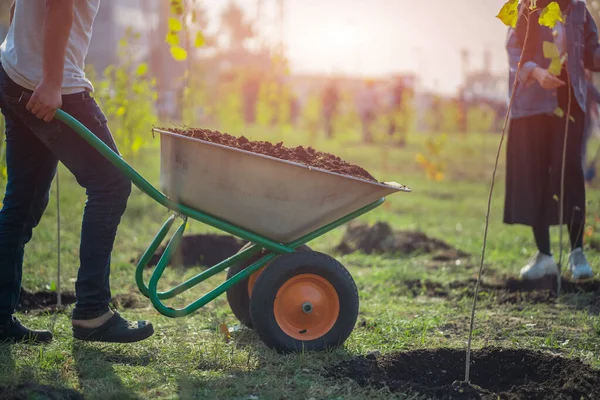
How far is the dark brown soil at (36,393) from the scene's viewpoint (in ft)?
7.42

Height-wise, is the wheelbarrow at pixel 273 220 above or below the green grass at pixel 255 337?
above

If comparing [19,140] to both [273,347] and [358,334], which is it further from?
[358,334]

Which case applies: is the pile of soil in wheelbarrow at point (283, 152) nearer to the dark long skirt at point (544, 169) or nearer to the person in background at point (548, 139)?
the person in background at point (548, 139)

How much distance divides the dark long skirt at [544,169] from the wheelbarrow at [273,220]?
6.04 feet

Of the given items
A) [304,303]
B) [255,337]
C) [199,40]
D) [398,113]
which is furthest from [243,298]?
[398,113]

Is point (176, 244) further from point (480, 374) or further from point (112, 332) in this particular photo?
point (480, 374)

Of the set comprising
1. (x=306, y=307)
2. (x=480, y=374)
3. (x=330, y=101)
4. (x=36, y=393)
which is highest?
(x=330, y=101)

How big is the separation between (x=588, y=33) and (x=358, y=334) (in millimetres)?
2476

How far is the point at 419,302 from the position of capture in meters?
4.22

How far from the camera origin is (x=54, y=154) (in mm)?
2930

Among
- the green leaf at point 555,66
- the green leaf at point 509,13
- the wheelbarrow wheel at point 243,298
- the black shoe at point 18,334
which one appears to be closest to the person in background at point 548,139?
the green leaf at point 555,66

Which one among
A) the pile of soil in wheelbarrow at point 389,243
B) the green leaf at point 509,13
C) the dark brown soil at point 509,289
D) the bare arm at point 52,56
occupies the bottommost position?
the dark brown soil at point 509,289

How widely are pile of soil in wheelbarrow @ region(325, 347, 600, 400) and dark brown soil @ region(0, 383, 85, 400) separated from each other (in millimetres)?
982

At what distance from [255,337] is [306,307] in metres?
0.42
